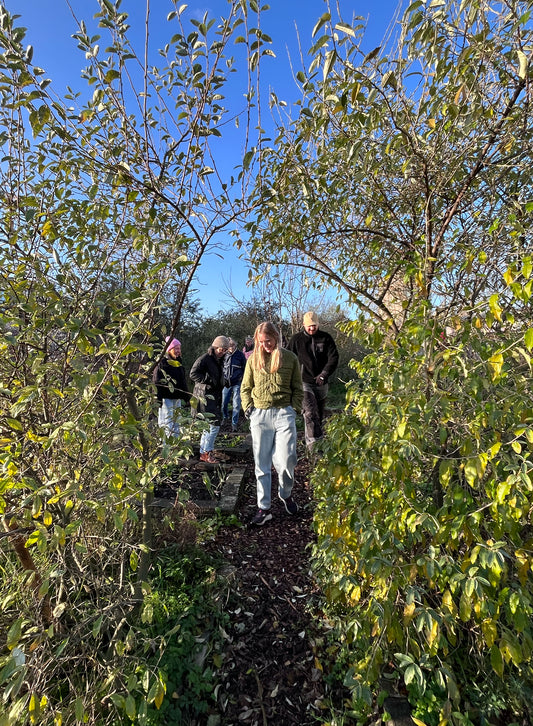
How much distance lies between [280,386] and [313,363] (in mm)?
1754

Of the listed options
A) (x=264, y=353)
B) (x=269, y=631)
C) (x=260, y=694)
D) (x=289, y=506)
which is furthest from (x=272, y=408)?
(x=260, y=694)

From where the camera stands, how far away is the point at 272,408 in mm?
3545

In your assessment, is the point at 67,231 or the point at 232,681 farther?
the point at 232,681

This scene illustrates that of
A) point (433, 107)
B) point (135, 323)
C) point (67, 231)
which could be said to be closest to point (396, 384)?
point (135, 323)

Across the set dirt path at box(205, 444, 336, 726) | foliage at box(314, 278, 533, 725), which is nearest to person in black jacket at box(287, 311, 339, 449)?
dirt path at box(205, 444, 336, 726)

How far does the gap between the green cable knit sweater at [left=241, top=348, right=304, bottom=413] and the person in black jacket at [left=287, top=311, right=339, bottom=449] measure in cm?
156

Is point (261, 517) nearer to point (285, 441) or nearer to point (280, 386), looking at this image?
point (285, 441)

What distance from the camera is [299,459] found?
5.38 m

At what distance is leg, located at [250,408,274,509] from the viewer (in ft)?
11.7

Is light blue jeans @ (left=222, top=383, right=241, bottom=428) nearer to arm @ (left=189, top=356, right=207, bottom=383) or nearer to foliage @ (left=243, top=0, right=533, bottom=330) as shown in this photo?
arm @ (left=189, top=356, right=207, bottom=383)

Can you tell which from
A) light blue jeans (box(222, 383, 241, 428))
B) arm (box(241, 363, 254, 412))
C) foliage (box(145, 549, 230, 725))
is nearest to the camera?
foliage (box(145, 549, 230, 725))

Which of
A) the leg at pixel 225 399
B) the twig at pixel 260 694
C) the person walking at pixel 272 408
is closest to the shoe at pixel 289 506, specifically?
the person walking at pixel 272 408

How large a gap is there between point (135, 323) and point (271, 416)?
220 cm

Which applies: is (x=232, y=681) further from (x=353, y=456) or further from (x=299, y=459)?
(x=299, y=459)
